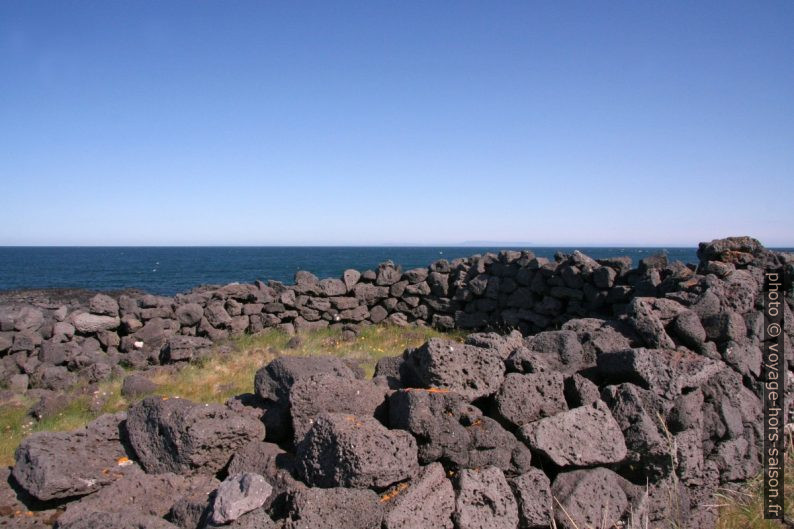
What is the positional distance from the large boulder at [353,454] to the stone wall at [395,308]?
4260 millimetres

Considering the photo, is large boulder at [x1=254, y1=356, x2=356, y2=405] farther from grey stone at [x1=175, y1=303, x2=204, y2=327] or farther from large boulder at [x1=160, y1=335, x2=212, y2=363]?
grey stone at [x1=175, y1=303, x2=204, y2=327]

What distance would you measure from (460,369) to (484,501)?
1.28m

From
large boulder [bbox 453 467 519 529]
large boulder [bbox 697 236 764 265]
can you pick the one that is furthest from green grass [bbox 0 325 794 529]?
large boulder [bbox 697 236 764 265]

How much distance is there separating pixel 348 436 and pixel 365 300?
13132 millimetres

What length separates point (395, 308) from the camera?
17.6 metres

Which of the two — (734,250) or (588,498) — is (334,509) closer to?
(588,498)

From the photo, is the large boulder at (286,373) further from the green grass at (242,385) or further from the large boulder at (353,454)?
the green grass at (242,385)

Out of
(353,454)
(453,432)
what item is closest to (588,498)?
(453,432)

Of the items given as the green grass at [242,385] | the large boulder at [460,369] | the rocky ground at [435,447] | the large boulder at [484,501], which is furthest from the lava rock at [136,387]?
the large boulder at [484,501]

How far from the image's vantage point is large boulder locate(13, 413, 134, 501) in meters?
4.43

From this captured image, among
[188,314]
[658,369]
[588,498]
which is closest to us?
[588,498]

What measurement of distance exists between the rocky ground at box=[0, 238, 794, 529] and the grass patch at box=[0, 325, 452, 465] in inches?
165

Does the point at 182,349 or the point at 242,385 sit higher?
the point at 182,349

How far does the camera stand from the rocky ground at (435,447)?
4.38 m
